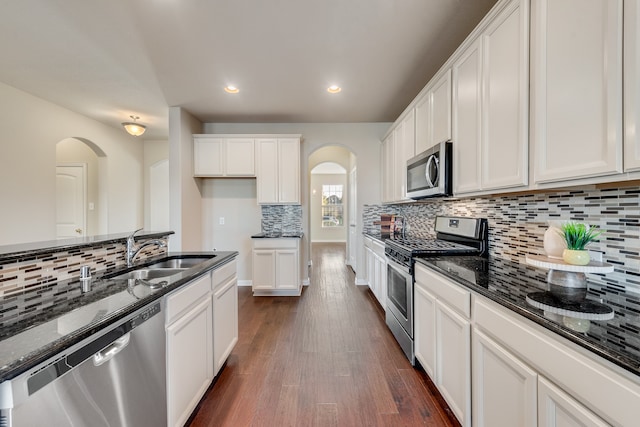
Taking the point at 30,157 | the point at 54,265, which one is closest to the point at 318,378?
the point at 54,265

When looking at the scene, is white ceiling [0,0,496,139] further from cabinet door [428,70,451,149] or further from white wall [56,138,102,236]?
white wall [56,138,102,236]

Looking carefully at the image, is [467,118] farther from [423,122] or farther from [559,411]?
[559,411]

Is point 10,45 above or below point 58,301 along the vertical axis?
above

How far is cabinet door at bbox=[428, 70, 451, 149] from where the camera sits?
2031 millimetres

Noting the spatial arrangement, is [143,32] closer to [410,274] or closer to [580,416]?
[410,274]

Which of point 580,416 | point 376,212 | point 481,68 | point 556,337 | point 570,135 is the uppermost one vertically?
point 481,68

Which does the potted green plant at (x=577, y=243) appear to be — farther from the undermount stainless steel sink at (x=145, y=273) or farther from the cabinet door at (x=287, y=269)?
the cabinet door at (x=287, y=269)

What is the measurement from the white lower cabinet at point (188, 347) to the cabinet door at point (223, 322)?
0.07m

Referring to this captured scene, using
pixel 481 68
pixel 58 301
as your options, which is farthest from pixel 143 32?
pixel 481 68

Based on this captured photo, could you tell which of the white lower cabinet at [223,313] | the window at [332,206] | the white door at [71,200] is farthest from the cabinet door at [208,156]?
the window at [332,206]

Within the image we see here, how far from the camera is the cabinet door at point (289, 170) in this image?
398cm

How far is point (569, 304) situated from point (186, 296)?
175 centimetres

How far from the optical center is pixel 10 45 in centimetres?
233

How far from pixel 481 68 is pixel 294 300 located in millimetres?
3202
